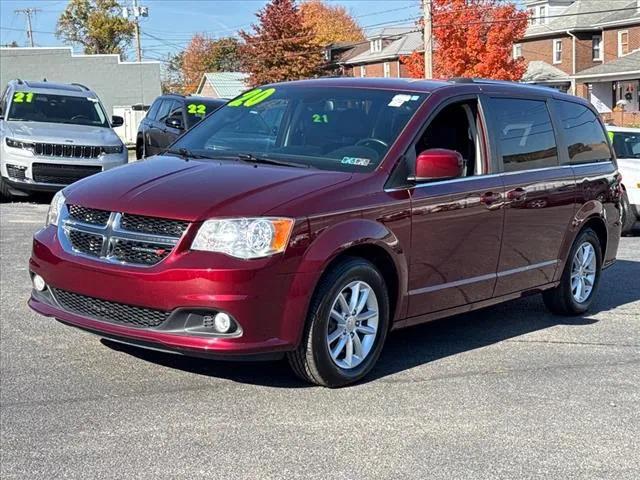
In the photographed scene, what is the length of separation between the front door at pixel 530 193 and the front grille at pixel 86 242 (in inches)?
117

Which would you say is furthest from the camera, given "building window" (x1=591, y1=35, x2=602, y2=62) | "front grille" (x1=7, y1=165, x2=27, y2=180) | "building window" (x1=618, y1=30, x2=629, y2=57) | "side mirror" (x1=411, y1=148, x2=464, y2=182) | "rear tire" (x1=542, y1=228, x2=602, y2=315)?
"building window" (x1=591, y1=35, x2=602, y2=62)

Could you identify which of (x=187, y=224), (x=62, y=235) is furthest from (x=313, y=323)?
(x=62, y=235)

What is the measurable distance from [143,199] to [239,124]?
162cm

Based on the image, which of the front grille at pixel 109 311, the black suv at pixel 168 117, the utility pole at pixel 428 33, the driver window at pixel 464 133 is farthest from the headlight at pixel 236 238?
→ the utility pole at pixel 428 33

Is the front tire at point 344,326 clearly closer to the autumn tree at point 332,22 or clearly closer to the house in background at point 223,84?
the house in background at point 223,84

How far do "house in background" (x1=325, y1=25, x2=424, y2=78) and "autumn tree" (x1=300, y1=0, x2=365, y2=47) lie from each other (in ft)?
50.3

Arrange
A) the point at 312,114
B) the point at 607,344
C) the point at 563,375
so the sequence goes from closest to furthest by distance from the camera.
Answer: the point at 563,375 < the point at 312,114 < the point at 607,344

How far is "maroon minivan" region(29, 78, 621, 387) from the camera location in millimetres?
4773

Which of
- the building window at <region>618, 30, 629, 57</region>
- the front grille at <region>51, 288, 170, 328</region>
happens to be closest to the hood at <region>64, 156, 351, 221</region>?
the front grille at <region>51, 288, 170, 328</region>

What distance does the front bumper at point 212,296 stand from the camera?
4.68 meters

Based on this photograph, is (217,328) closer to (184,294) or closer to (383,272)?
(184,294)

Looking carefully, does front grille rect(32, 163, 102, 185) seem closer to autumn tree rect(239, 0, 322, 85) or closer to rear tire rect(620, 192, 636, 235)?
rear tire rect(620, 192, 636, 235)

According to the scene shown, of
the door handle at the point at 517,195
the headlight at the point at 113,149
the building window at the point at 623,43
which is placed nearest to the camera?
the door handle at the point at 517,195

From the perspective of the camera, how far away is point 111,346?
602 centimetres
